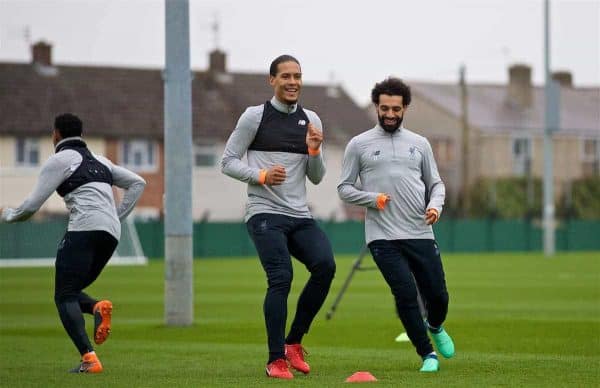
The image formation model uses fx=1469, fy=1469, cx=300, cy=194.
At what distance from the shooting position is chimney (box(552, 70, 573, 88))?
93.2 m

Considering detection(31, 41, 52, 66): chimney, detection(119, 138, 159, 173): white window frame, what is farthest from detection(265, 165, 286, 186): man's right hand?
detection(31, 41, 52, 66): chimney

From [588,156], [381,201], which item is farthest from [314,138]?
[588,156]

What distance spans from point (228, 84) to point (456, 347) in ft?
201

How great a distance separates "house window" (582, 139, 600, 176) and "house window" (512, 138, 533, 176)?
3715mm

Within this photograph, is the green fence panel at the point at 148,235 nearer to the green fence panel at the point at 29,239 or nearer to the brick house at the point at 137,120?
the green fence panel at the point at 29,239

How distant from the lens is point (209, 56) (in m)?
74.9

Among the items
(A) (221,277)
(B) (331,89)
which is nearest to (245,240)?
(A) (221,277)

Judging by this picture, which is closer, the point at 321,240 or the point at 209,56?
the point at 321,240

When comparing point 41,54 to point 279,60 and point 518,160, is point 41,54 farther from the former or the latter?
point 279,60

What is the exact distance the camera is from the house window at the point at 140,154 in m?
69.5

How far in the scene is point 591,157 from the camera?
86250 millimetres

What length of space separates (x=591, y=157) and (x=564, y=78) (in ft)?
30.4

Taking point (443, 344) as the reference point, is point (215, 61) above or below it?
above

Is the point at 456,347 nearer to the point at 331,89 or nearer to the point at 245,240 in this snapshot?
the point at 245,240
